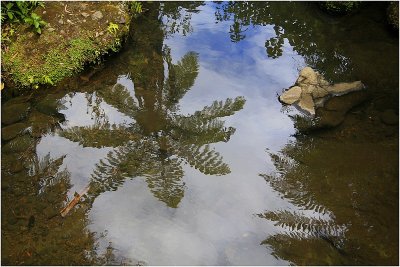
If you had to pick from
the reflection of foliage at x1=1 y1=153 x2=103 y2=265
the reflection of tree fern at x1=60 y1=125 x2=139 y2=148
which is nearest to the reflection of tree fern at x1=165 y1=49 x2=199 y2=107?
the reflection of tree fern at x1=60 y1=125 x2=139 y2=148

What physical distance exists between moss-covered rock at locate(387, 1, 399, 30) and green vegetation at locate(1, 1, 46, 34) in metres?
5.80

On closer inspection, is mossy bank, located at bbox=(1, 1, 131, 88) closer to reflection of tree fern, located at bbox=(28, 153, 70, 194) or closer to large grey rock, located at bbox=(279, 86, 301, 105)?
reflection of tree fern, located at bbox=(28, 153, 70, 194)

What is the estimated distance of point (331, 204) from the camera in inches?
170

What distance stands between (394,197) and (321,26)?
12.8 ft

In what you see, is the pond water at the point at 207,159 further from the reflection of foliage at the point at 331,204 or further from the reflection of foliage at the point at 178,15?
the reflection of foliage at the point at 178,15

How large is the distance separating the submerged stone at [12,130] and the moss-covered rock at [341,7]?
5688 millimetres

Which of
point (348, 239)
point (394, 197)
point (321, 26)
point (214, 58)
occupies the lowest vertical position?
point (348, 239)

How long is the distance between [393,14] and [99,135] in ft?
17.5

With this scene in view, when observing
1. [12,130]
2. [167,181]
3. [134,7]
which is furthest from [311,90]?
[12,130]

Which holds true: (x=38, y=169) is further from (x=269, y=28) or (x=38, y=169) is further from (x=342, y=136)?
(x=269, y=28)

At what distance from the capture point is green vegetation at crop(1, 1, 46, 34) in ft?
19.3

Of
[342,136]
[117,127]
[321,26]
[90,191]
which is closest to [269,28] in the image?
[321,26]

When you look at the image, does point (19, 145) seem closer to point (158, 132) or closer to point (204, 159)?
point (158, 132)

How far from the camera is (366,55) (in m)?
6.27
